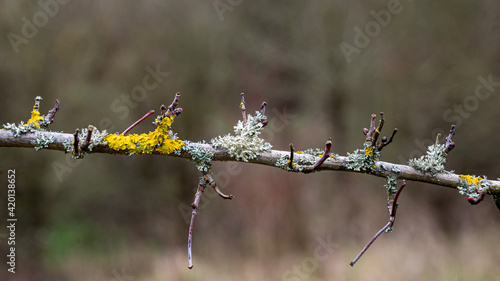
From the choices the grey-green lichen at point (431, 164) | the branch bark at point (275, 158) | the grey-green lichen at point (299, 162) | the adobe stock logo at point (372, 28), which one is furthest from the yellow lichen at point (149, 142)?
the adobe stock logo at point (372, 28)

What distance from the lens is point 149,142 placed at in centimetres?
166

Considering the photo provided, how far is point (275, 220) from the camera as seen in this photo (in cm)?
530

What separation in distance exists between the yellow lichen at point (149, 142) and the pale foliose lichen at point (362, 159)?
67cm

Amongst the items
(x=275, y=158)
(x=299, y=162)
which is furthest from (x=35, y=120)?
(x=299, y=162)

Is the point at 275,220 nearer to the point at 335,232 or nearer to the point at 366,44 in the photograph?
the point at 335,232

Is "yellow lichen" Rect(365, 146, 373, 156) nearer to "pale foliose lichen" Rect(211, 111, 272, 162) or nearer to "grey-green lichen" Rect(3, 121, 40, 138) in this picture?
"pale foliose lichen" Rect(211, 111, 272, 162)

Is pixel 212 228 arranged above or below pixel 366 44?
below

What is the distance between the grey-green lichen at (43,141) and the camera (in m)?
1.57

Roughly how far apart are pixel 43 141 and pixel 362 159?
48.3 inches

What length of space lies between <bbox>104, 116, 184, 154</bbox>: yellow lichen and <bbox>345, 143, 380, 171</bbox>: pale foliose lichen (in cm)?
67

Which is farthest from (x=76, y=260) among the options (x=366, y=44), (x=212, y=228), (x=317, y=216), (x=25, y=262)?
(x=366, y=44)

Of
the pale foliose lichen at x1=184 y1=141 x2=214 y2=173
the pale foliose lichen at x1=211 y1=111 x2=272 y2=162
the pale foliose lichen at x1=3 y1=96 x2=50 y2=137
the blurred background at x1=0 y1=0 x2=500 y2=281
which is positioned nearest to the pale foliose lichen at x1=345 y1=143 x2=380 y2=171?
the pale foliose lichen at x1=211 y1=111 x2=272 y2=162

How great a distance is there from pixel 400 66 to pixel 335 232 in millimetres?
2278

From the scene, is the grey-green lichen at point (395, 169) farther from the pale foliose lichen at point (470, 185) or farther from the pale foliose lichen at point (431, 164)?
the pale foliose lichen at point (470, 185)
